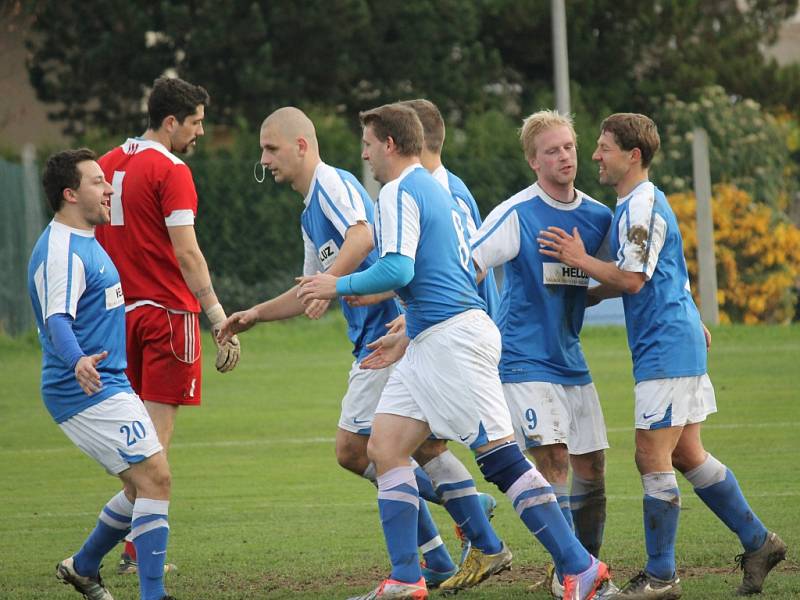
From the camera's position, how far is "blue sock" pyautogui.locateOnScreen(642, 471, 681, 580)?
6.84m

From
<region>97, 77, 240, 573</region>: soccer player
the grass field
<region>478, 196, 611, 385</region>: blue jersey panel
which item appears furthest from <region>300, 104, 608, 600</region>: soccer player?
<region>97, 77, 240, 573</region>: soccer player

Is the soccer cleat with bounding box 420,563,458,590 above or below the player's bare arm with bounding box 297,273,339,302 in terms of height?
below

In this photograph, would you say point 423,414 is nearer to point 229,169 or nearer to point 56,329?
point 56,329

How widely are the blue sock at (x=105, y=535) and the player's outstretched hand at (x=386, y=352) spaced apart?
1412 millimetres

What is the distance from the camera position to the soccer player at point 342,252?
7.42m

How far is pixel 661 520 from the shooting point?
684 centimetres

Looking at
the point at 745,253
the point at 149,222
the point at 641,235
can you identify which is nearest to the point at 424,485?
the point at 641,235

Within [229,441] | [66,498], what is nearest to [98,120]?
[229,441]

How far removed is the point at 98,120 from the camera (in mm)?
27922

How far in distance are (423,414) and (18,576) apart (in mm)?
2633

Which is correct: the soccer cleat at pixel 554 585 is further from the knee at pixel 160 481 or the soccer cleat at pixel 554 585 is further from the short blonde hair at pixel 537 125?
the short blonde hair at pixel 537 125

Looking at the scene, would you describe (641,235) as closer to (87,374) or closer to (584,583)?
(584,583)

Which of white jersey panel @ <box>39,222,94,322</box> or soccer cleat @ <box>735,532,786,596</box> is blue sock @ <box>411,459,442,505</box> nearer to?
soccer cleat @ <box>735,532,786,596</box>

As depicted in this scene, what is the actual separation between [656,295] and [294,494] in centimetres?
419
